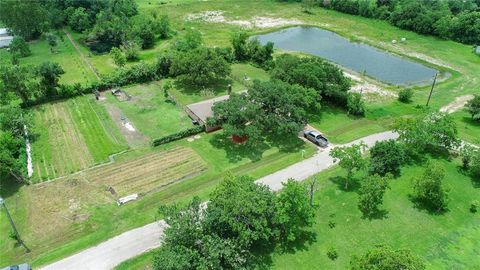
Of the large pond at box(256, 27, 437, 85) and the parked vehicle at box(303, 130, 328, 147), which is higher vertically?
the large pond at box(256, 27, 437, 85)

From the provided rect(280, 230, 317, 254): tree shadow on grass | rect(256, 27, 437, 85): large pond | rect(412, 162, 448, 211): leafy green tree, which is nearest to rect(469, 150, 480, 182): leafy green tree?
rect(412, 162, 448, 211): leafy green tree

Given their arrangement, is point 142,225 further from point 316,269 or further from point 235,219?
point 316,269

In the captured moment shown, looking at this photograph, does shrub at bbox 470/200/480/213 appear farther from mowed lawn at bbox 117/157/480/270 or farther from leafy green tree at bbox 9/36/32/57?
leafy green tree at bbox 9/36/32/57

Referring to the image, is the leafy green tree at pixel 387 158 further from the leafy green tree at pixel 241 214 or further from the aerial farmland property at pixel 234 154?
the leafy green tree at pixel 241 214

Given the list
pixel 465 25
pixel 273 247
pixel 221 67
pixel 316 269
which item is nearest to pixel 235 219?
pixel 273 247

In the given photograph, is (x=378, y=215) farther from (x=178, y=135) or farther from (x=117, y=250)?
(x=178, y=135)

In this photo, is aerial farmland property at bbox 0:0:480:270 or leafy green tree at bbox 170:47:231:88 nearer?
aerial farmland property at bbox 0:0:480:270
